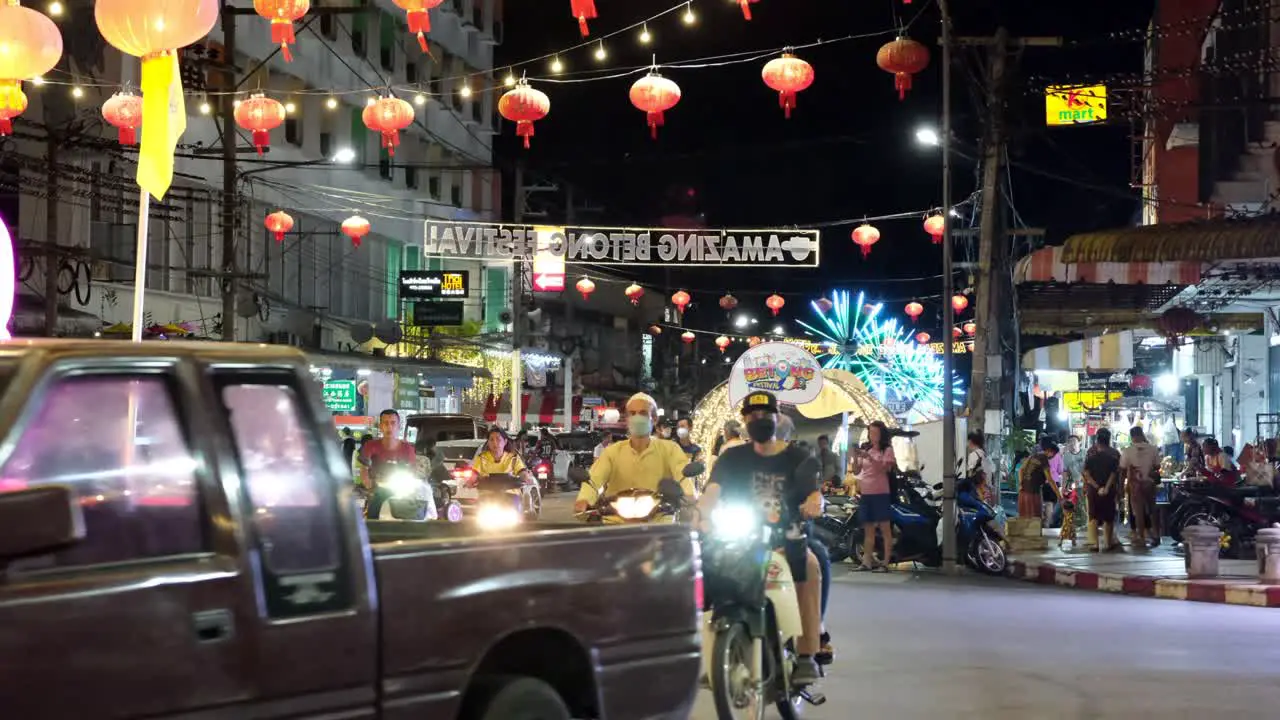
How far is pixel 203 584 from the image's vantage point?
14.6ft

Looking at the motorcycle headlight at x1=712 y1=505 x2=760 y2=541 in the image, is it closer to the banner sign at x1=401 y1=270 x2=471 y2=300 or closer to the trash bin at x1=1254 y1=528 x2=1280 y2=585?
the trash bin at x1=1254 y1=528 x2=1280 y2=585

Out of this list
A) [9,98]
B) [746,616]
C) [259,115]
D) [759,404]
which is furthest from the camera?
[259,115]

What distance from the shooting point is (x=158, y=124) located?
9.91 m

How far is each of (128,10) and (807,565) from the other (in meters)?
5.72

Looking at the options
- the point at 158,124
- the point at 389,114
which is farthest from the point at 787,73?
the point at 158,124

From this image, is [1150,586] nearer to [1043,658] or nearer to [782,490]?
[1043,658]

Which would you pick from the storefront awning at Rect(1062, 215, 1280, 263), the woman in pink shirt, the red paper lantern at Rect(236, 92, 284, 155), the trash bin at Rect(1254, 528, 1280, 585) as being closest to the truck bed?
the storefront awning at Rect(1062, 215, 1280, 263)

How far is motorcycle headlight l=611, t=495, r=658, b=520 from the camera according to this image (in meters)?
10.6

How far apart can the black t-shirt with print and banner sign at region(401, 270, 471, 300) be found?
38427mm

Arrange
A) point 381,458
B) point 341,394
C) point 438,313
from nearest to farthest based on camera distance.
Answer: point 381,458, point 341,394, point 438,313

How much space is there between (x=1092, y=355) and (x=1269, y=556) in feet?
54.8

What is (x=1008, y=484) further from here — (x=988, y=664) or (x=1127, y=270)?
(x=988, y=664)

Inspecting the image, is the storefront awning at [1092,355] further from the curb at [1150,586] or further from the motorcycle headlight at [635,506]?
the motorcycle headlight at [635,506]

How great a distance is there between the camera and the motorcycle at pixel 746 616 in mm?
8469
